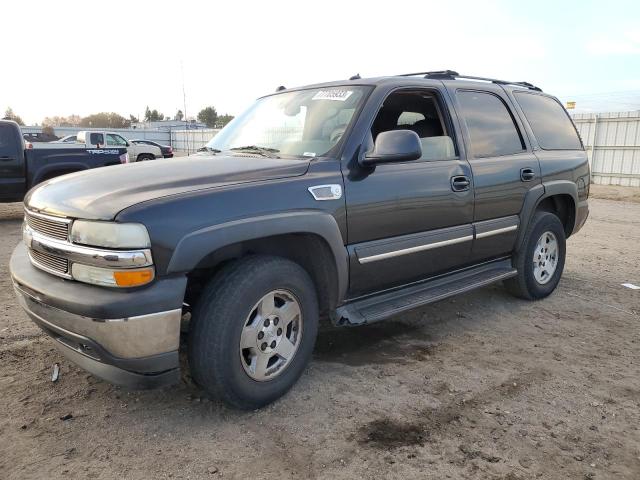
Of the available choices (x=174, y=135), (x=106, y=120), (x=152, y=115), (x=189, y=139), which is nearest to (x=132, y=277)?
(x=189, y=139)

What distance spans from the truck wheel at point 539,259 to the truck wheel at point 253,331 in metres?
2.53

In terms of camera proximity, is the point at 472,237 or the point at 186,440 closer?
the point at 186,440

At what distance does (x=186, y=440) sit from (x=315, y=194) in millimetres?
1505

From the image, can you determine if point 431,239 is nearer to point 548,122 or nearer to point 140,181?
point 140,181

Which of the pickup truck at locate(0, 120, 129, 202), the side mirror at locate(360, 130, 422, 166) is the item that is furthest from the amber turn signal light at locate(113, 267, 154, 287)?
the pickup truck at locate(0, 120, 129, 202)

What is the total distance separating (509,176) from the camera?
14.0 ft

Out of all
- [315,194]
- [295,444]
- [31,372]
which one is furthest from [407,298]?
[31,372]

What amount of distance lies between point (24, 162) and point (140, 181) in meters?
7.44

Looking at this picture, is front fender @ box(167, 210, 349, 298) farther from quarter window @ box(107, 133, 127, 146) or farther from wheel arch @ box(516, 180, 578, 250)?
quarter window @ box(107, 133, 127, 146)

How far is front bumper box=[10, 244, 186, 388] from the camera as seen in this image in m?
2.31

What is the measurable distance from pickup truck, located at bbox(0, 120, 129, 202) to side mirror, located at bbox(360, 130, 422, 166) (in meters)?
7.66

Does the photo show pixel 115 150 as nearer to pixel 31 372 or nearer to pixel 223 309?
pixel 31 372

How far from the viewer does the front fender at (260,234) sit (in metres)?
2.42

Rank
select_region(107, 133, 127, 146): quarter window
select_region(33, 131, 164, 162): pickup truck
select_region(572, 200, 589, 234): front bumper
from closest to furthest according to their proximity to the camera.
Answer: select_region(572, 200, 589, 234): front bumper
select_region(33, 131, 164, 162): pickup truck
select_region(107, 133, 127, 146): quarter window
